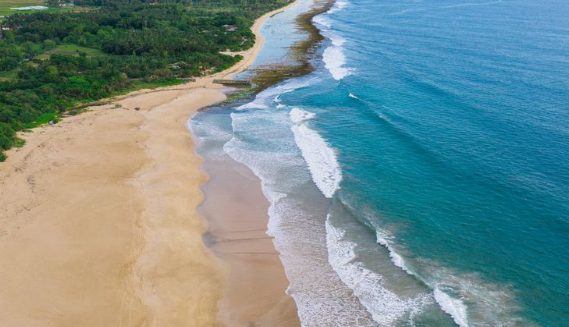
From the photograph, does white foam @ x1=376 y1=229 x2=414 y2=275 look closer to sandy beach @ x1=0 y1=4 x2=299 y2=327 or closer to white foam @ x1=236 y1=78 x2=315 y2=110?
sandy beach @ x1=0 y1=4 x2=299 y2=327

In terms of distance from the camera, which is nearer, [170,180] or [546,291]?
[546,291]

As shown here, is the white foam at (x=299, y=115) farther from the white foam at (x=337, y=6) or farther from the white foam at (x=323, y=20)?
the white foam at (x=337, y=6)

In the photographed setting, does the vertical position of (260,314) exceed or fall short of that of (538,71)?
it falls short

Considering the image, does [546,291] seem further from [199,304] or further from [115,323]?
[115,323]

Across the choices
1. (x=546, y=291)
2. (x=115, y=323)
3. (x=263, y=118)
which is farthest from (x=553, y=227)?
(x=263, y=118)

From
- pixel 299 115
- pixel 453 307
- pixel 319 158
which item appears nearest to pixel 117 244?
pixel 319 158

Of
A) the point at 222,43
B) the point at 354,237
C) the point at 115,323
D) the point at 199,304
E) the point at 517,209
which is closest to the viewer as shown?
the point at 115,323

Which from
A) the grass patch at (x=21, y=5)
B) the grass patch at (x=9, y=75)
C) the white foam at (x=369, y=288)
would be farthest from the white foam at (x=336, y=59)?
the grass patch at (x=21, y=5)
